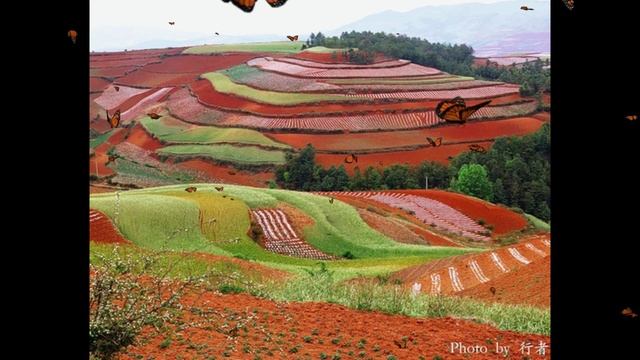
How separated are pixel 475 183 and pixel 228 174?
8.32 meters

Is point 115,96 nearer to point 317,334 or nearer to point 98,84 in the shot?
point 98,84

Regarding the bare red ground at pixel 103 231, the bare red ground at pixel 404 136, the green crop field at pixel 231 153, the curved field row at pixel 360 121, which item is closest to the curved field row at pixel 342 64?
A: the curved field row at pixel 360 121

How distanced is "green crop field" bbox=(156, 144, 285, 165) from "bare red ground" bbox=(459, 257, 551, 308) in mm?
14808

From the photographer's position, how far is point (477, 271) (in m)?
11.7

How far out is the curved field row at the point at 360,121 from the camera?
30.5 metres

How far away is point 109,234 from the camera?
40.9ft

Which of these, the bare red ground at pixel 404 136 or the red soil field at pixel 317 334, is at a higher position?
the bare red ground at pixel 404 136

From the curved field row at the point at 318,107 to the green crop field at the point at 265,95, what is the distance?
1.31ft

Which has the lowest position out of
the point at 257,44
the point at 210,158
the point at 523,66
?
the point at 210,158
